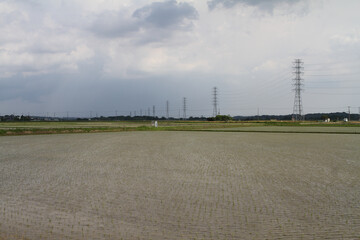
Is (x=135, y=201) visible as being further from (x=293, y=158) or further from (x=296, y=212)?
(x=293, y=158)

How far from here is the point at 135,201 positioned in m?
6.84

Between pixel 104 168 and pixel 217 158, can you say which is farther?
pixel 217 158

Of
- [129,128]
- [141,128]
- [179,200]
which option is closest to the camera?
[179,200]

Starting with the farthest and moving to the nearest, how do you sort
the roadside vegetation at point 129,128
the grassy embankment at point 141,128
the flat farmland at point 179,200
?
the grassy embankment at point 141,128 → the roadside vegetation at point 129,128 → the flat farmland at point 179,200

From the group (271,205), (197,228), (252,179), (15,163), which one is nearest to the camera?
(197,228)

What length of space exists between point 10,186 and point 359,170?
11.6 m

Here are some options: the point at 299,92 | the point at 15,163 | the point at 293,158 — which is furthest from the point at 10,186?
the point at 299,92

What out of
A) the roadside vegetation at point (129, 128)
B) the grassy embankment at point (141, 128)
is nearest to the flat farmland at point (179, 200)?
the roadside vegetation at point (129, 128)

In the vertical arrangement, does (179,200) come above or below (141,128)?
below

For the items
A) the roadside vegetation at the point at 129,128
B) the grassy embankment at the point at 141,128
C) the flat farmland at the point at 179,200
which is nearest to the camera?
the flat farmland at the point at 179,200

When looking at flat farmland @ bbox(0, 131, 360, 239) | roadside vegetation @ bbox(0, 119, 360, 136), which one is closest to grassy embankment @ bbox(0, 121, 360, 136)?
roadside vegetation @ bbox(0, 119, 360, 136)

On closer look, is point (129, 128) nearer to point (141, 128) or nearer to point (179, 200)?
point (141, 128)

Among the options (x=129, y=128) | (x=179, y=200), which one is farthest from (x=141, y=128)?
(x=179, y=200)

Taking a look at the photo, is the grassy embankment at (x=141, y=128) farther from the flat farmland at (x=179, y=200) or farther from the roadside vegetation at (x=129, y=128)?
the flat farmland at (x=179, y=200)
